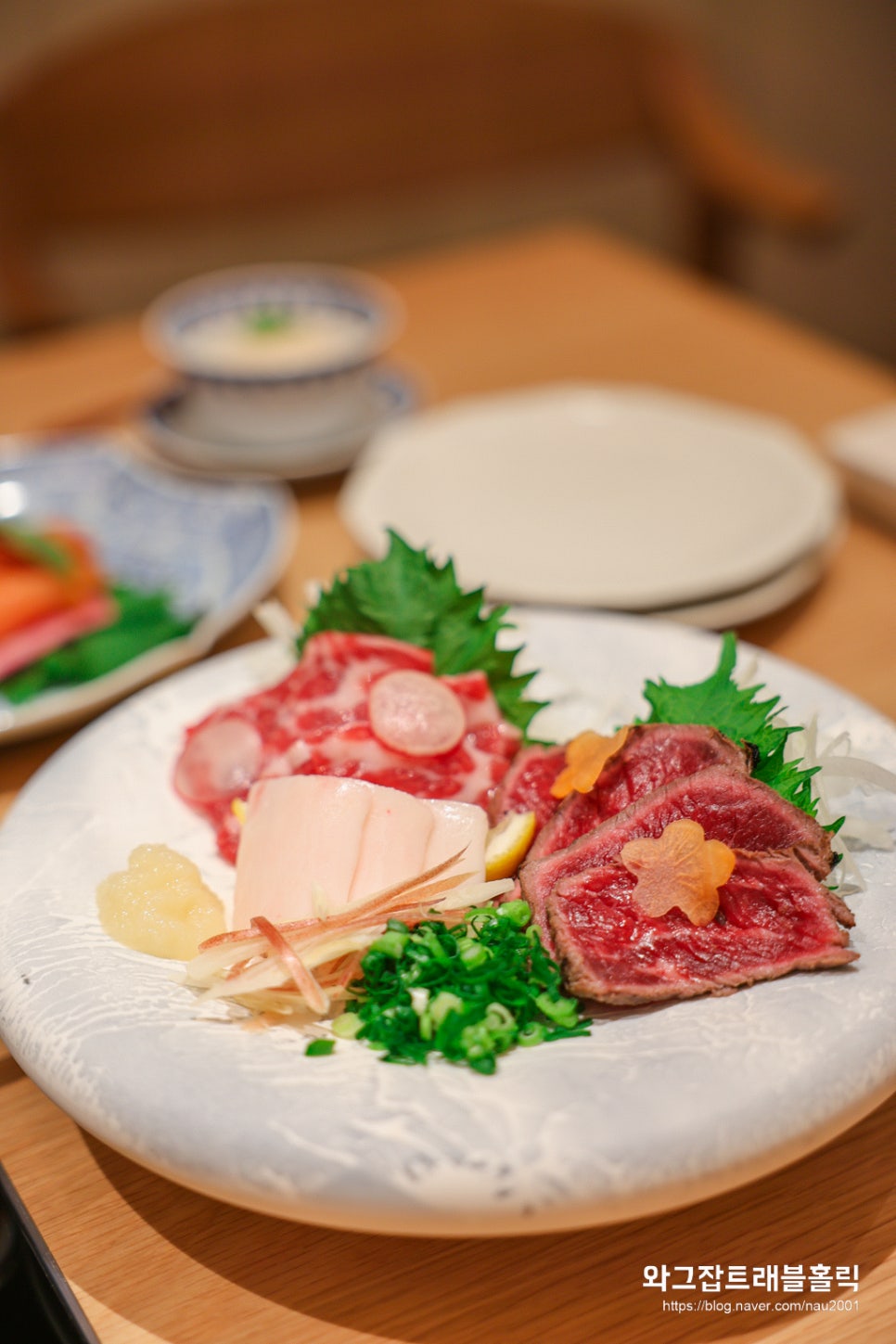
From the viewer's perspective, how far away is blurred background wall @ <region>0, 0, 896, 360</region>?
5965 millimetres

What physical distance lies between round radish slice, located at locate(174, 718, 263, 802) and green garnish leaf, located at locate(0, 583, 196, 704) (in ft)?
1.63

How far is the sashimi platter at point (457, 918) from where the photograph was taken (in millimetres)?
1027

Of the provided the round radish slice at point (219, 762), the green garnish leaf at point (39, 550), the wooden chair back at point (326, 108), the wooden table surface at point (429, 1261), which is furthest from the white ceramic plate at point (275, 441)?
the wooden chair back at point (326, 108)

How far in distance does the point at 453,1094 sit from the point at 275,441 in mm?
2009

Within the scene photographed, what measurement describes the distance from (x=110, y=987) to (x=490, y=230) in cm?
586

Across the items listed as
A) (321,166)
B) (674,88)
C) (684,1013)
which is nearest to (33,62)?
(321,166)

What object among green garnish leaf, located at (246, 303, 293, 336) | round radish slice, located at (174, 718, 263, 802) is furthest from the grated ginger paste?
green garnish leaf, located at (246, 303, 293, 336)

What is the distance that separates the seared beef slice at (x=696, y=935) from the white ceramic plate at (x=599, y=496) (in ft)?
2.58

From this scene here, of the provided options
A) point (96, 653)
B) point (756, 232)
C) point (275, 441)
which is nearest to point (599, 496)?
point (275, 441)

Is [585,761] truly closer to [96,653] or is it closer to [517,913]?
[517,913]

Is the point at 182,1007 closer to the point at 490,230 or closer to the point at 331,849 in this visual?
the point at 331,849

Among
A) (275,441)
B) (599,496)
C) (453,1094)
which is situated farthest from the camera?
(275,441)

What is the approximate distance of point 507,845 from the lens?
4.72 ft

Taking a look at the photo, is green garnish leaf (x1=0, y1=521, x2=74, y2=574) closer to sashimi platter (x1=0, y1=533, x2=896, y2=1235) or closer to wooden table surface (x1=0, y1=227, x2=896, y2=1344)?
sashimi platter (x1=0, y1=533, x2=896, y2=1235)
